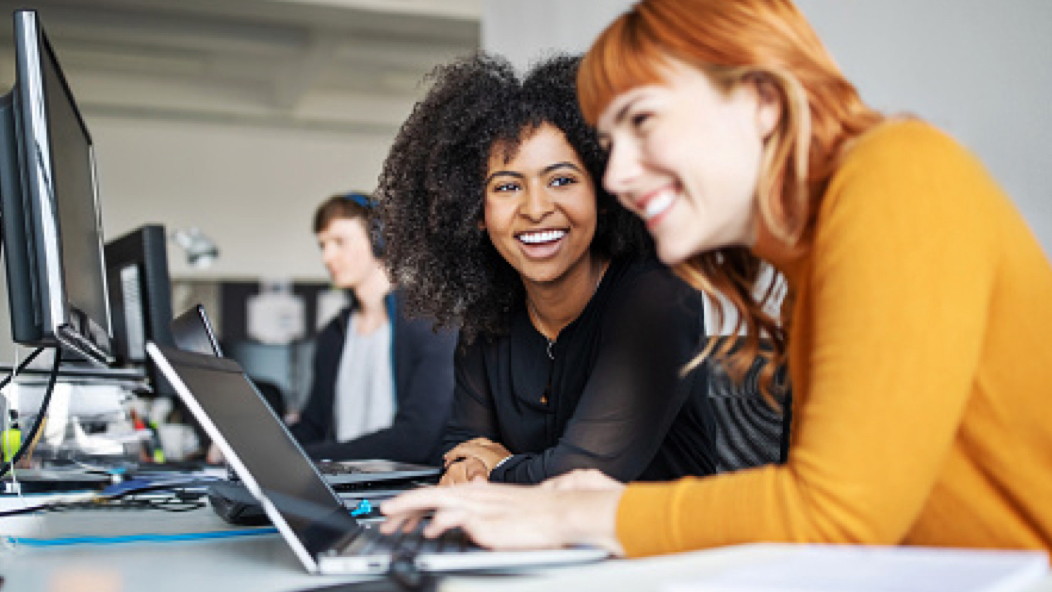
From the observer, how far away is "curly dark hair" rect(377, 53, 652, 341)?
1.65 metres

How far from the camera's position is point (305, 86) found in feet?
25.8

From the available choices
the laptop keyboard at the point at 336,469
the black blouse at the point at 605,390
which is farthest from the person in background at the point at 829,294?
the laptop keyboard at the point at 336,469

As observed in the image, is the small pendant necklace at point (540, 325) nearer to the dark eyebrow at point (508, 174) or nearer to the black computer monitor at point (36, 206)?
the dark eyebrow at point (508, 174)

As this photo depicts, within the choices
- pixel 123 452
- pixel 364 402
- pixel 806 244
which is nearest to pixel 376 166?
pixel 364 402

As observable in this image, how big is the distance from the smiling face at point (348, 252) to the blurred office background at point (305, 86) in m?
0.92

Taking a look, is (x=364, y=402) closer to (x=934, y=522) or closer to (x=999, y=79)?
(x=999, y=79)

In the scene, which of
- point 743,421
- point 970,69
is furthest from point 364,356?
point 970,69

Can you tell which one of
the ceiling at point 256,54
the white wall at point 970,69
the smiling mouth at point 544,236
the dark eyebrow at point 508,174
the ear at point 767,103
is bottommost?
the smiling mouth at point 544,236

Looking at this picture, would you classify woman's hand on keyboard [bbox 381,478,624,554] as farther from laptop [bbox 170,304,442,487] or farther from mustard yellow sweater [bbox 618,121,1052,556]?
laptop [bbox 170,304,442,487]

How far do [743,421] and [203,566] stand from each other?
3.13 feet

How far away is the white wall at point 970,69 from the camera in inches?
62.3

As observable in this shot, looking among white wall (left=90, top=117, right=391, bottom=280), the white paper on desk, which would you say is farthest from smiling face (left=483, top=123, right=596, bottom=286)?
white wall (left=90, top=117, right=391, bottom=280)

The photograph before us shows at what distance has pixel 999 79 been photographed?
1.66 meters

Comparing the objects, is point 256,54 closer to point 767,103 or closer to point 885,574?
point 767,103
